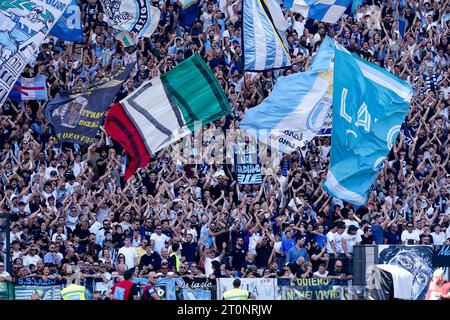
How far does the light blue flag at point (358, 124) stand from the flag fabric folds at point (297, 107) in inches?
81.2

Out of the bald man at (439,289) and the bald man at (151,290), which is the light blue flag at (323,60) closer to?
the bald man at (151,290)

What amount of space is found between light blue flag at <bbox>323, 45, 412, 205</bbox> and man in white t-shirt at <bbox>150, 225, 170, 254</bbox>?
2.86 meters

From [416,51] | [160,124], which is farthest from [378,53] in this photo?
[160,124]

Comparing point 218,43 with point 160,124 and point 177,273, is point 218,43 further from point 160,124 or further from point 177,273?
point 177,273

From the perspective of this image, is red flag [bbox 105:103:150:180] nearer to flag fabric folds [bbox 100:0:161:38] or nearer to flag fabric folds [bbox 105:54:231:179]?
flag fabric folds [bbox 105:54:231:179]

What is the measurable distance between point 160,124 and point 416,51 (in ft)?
21.5

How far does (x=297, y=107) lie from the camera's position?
72.0ft

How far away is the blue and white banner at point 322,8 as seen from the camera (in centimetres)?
2476

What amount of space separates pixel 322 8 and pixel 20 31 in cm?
635

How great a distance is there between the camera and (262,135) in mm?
22500

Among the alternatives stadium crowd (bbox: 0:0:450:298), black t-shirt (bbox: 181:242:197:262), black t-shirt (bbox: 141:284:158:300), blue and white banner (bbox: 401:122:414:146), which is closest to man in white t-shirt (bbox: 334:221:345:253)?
stadium crowd (bbox: 0:0:450:298)

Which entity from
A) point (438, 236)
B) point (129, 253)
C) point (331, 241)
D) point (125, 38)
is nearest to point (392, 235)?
point (438, 236)

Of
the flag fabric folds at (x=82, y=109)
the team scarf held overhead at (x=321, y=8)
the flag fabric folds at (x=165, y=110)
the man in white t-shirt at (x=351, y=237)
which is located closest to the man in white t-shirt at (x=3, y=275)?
the flag fabric folds at (x=165, y=110)

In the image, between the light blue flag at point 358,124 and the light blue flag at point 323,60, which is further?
the light blue flag at point 323,60
